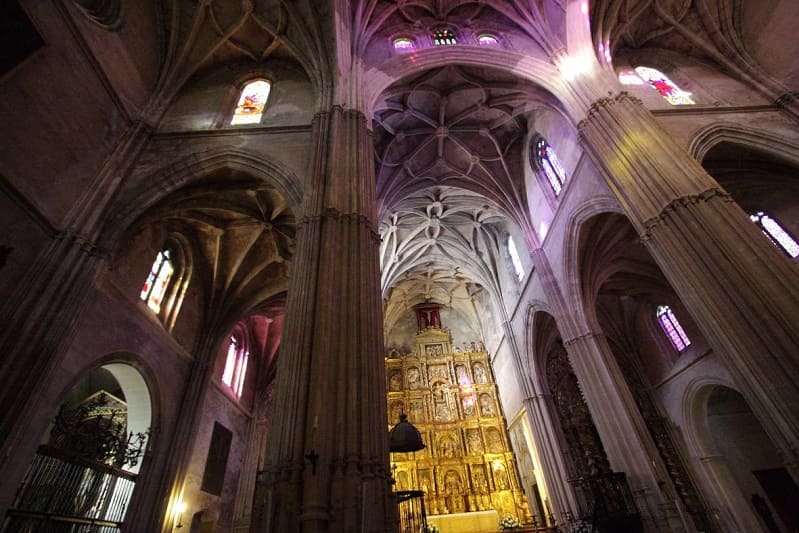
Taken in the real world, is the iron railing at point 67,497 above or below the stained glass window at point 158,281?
below

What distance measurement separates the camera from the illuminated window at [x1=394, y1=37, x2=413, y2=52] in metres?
13.6

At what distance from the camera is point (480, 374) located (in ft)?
72.4

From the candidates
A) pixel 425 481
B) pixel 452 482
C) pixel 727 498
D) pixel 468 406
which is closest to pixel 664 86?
pixel 727 498

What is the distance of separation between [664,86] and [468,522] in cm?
1746

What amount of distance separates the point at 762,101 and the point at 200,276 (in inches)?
763

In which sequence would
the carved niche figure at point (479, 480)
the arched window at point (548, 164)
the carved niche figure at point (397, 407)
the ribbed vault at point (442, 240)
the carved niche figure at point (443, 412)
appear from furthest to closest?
the carved niche figure at point (397, 407)
the carved niche figure at point (443, 412)
the ribbed vault at point (442, 240)
the carved niche figure at point (479, 480)
the arched window at point (548, 164)

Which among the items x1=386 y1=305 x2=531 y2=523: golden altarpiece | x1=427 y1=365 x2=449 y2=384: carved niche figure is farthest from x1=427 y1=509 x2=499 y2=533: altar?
x1=427 y1=365 x2=449 y2=384: carved niche figure

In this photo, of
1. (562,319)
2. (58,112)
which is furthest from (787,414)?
(58,112)

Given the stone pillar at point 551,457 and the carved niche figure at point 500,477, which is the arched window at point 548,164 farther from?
the carved niche figure at point 500,477

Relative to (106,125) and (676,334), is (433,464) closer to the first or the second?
(676,334)

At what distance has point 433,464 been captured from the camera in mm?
18484

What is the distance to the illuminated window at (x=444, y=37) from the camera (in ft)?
46.2

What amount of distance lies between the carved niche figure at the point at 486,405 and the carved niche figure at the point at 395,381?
462 cm

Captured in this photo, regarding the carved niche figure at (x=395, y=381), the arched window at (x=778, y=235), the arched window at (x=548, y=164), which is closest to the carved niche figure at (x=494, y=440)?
the carved niche figure at (x=395, y=381)
